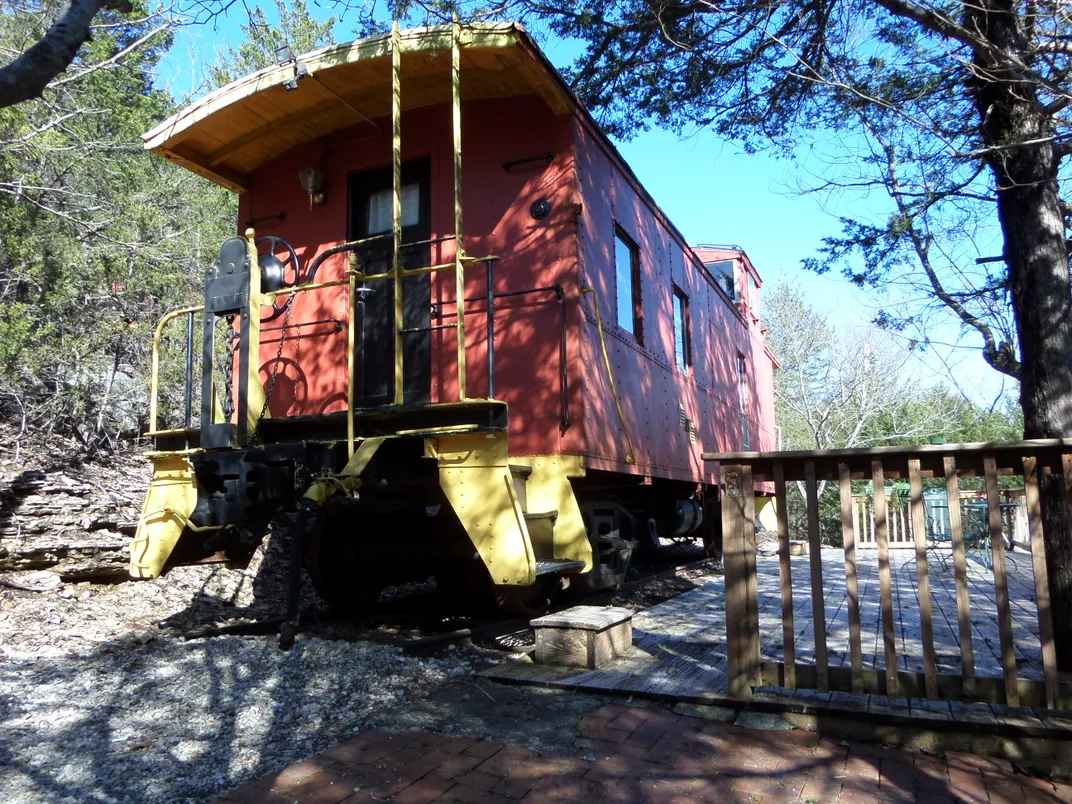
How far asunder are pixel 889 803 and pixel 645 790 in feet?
2.64

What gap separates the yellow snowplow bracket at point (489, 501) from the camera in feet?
13.0

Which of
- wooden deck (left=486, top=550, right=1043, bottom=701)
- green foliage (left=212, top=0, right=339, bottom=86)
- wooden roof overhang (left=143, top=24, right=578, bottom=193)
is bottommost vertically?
wooden deck (left=486, top=550, right=1043, bottom=701)

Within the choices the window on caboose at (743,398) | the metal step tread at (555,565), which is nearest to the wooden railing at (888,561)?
the metal step tread at (555,565)

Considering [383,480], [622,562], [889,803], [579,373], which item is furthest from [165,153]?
[889,803]

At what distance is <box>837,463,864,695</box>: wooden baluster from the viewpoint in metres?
3.19

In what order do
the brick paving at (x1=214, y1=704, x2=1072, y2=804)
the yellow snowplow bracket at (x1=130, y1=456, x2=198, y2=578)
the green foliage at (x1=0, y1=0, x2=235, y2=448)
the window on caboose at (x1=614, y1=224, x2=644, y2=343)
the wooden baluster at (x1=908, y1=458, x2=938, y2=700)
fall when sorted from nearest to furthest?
the brick paving at (x1=214, y1=704, x2=1072, y2=804) < the wooden baluster at (x1=908, y1=458, x2=938, y2=700) < the yellow snowplow bracket at (x1=130, y1=456, x2=198, y2=578) < the window on caboose at (x1=614, y1=224, x2=644, y2=343) < the green foliage at (x1=0, y1=0, x2=235, y2=448)

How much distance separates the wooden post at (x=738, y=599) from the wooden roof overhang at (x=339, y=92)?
297cm

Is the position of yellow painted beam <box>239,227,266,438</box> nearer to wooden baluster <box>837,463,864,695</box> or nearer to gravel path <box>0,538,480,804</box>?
gravel path <box>0,538,480,804</box>

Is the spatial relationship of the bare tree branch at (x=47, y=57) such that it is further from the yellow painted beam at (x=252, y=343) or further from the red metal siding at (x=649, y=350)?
the red metal siding at (x=649, y=350)

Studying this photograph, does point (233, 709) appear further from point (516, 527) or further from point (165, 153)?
point (165, 153)

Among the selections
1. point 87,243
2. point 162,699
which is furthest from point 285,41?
point 162,699

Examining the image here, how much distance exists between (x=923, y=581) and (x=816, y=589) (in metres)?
0.43

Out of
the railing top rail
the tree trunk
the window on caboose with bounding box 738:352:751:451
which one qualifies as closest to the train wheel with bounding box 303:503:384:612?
the railing top rail

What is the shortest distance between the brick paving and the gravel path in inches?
10.7
